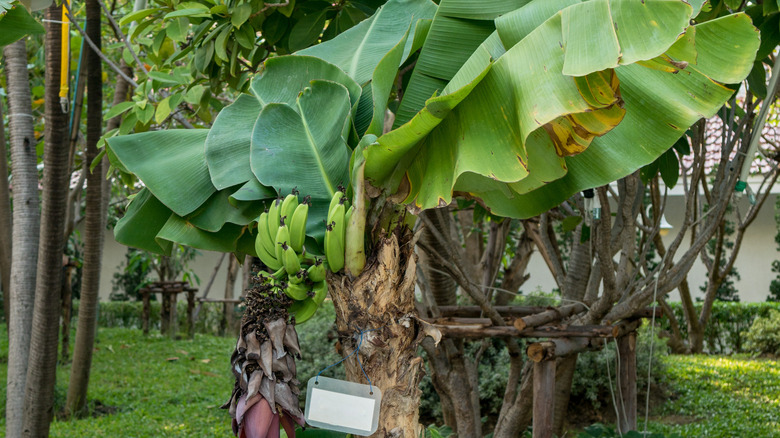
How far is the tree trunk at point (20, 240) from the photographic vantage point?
3488 mm

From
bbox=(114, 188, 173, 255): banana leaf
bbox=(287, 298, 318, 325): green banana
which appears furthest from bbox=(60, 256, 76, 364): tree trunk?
Answer: bbox=(287, 298, 318, 325): green banana

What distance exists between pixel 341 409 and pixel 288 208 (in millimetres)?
547

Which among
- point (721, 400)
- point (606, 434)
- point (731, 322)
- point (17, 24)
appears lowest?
point (721, 400)

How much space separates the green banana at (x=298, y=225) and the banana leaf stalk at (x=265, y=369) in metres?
0.13

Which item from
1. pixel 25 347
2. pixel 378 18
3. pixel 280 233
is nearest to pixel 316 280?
pixel 280 233

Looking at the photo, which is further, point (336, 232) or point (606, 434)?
point (606, 434)

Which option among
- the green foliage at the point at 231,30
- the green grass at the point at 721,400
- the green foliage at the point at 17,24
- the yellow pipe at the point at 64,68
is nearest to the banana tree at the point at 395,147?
the green foliage at the point at 231,30

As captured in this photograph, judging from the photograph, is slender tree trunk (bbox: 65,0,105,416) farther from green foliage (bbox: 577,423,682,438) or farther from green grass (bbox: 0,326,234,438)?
green foliage (bbox: 577,423,682,438)

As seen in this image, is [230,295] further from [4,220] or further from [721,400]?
[721,400]

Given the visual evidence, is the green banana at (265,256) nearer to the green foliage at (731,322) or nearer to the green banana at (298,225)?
the green banana at (298,225)

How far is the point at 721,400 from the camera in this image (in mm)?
6770

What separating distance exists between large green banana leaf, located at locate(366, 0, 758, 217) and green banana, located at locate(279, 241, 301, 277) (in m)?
0.29

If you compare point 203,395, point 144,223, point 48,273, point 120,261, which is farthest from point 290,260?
point 120,261

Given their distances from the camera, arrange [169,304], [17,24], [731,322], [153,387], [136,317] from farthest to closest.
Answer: [136,317]
[169,304]
[731,322]
[153,387]
[17,24]
